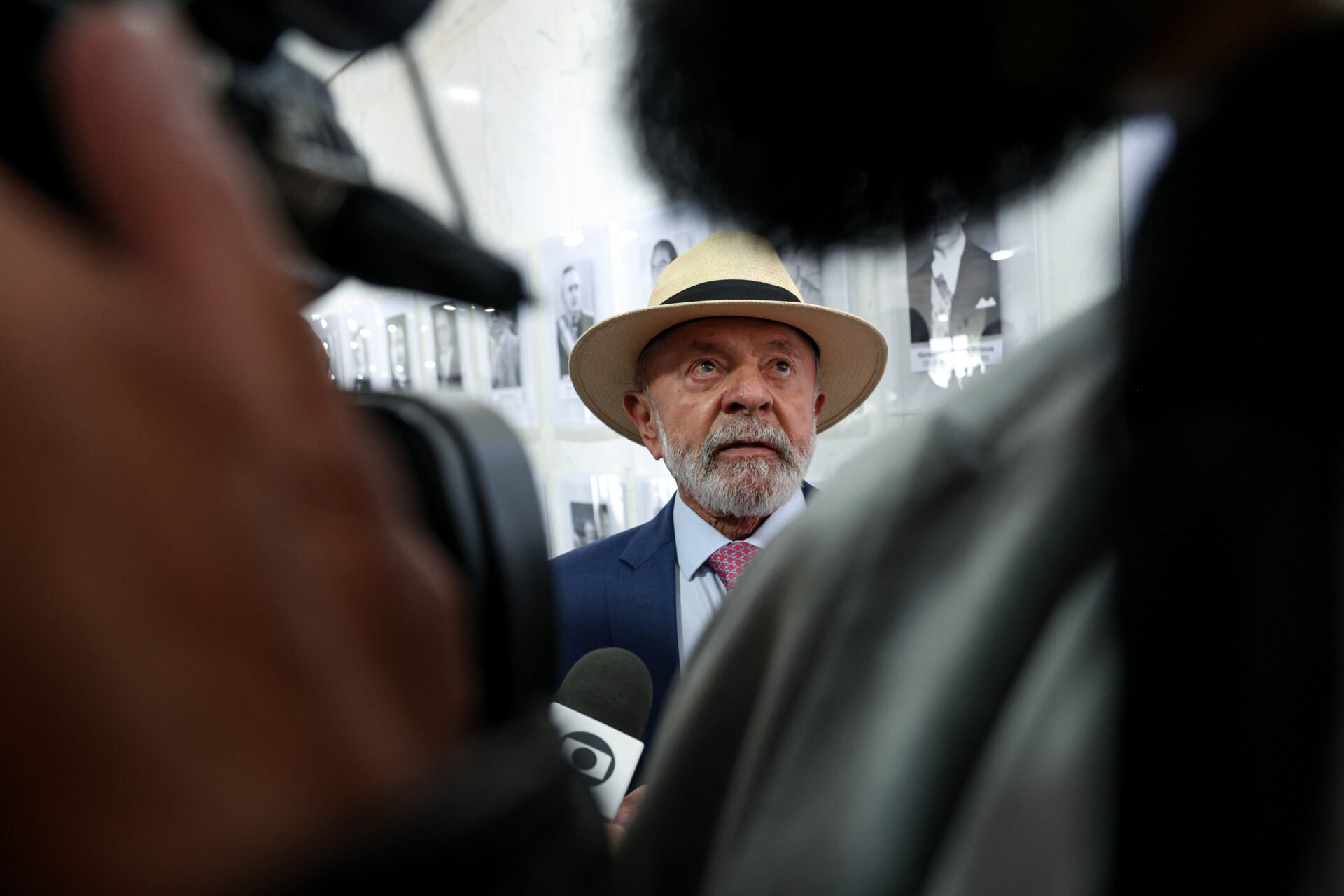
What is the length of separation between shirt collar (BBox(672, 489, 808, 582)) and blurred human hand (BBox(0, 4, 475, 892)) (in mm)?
1089

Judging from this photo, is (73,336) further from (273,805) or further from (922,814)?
(922,814)

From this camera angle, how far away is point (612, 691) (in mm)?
787

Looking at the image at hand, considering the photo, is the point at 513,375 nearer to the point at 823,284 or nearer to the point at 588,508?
the point at 588,508

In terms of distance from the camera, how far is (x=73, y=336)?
0.12 metres

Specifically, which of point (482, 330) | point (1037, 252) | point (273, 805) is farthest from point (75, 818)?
point (482, 330)

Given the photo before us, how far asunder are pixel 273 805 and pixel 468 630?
0.05m

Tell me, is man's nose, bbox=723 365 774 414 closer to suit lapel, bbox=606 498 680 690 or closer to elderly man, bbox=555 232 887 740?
elderly man, bbox=555 232 887 740

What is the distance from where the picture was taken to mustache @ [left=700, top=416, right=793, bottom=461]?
1.18 m

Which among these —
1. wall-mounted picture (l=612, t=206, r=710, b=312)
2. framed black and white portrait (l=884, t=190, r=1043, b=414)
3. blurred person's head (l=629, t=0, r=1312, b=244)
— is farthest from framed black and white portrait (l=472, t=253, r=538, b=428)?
→ blurred person's head (l=629, t=0, r=1312, b=244)

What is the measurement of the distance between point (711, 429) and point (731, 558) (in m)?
0.19

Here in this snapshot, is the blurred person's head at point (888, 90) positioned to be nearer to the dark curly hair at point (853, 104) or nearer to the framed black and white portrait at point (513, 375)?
the dark curly hair at point (853, 104)

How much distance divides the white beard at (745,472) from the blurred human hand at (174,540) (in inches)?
40.7

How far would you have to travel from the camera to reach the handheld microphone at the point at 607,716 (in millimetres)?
695

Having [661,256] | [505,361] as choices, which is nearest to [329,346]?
[661,256]
